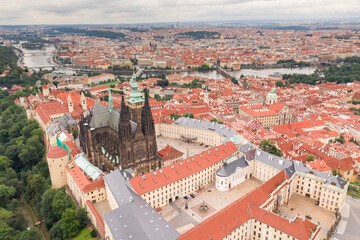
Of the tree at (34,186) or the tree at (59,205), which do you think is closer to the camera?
the tree at (59,205)

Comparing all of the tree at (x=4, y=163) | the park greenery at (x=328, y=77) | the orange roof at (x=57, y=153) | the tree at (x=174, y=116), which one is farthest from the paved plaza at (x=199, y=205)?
the park greenery at (x=328, y=77)

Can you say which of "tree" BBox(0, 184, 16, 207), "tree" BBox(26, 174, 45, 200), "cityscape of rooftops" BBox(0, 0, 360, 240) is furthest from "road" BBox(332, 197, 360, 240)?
"tree" BBox(0, 184, 16, 207)

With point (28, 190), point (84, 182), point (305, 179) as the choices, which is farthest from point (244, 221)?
point (28, 190)

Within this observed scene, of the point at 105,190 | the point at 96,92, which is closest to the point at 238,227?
the point at 105,190

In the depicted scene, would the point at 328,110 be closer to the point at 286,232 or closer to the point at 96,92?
the point at 286,232

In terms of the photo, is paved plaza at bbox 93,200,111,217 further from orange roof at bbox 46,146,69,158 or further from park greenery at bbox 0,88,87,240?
orange roof at bbox 46,146,69,158

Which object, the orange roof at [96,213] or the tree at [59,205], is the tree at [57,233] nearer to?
the tree at [59,205]
